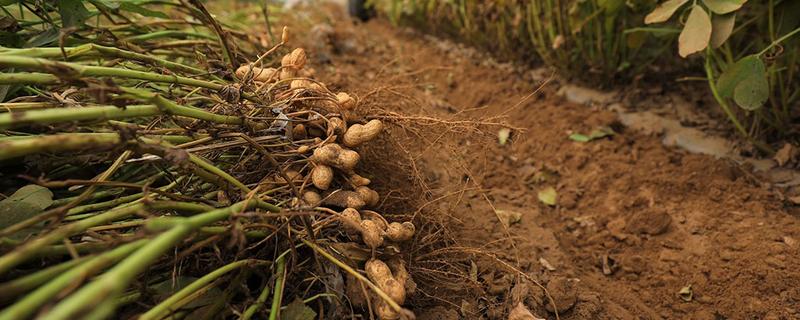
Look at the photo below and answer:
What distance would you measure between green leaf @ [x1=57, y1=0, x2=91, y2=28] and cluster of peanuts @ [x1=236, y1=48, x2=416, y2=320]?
15.5 inches

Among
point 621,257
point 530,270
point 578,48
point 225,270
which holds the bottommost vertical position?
point 621,257

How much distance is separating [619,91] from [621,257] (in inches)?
41.8

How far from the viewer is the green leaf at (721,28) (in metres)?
1.35

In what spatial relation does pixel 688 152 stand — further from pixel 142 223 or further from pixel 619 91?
pixel 142 223

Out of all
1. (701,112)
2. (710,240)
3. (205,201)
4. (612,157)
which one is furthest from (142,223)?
(701,112)

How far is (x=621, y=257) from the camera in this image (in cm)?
141

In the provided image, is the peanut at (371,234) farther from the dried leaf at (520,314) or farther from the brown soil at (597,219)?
the dried leaf at (520,314)

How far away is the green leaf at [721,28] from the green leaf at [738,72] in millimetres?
73

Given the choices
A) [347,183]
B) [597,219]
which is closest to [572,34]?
[597,219]

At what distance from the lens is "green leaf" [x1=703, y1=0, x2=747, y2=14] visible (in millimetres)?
1290

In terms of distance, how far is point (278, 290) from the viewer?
0.85 metres

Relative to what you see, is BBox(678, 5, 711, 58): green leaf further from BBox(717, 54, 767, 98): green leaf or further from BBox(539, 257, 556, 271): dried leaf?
A: BBox(539, 257, 556, 271): dried leaf

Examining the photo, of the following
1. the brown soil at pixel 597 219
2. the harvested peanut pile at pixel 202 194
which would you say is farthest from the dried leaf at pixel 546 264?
the harvested peanut pile at pixel 202 194

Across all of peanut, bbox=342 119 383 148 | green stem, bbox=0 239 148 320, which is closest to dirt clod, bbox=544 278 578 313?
peanut, bbox=342 119 383 148
